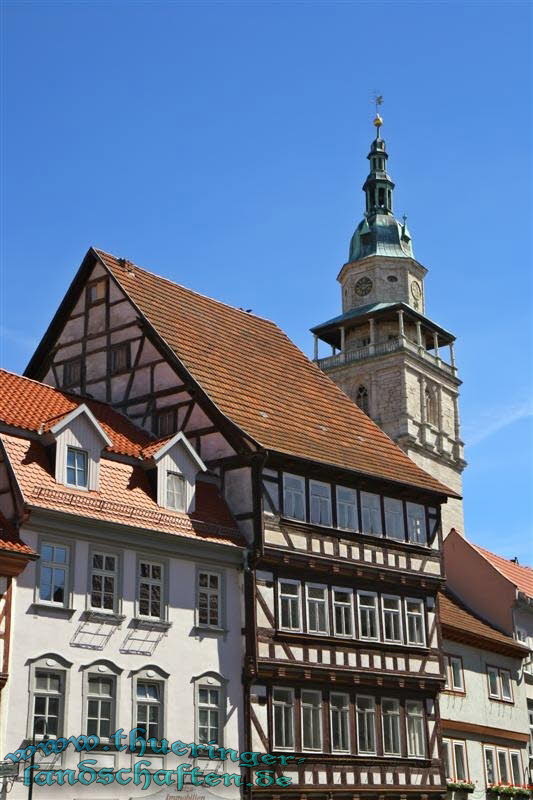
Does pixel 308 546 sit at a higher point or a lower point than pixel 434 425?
lower

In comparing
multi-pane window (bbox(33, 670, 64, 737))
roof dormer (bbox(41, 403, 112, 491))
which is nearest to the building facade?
roof dormer (bbox(41, 403, 112, 491))

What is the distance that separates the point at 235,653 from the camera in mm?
31750

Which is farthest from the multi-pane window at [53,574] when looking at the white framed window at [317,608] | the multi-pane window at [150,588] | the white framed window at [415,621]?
the white framed window at [415,621]

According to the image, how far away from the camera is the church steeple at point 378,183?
98.8m

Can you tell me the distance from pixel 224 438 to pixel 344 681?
714 cm

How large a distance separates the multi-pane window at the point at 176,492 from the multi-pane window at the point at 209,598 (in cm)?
175

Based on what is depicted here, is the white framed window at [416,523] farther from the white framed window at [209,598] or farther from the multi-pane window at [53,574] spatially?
the multi-pane window at [53,574]

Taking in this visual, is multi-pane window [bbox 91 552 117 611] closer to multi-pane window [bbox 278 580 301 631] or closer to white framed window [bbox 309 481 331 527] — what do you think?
multi-pane window [bbox 278 580 301 631]

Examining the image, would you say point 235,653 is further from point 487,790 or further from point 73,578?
point 487,790

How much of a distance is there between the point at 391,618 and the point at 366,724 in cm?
316

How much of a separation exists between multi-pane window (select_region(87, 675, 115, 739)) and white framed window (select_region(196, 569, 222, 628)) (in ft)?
11.2

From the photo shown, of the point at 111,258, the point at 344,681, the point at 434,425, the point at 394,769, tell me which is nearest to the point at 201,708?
the point at 344,681

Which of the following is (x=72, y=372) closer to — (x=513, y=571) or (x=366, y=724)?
(x=366, y=724)

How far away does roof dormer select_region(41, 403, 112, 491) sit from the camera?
29578mm
